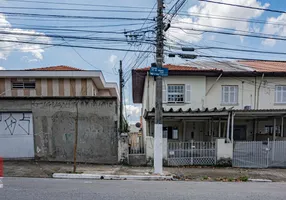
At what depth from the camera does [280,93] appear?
54.5 ft

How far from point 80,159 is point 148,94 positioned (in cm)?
656

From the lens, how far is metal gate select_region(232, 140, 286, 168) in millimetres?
12031

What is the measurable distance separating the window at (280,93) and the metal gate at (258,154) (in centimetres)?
553

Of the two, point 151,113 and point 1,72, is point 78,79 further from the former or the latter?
point 151,113

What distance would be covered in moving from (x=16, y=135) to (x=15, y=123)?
23.4 inches

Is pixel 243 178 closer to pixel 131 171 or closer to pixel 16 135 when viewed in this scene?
pixel 131 171

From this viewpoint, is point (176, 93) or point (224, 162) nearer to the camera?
point (224, 162)

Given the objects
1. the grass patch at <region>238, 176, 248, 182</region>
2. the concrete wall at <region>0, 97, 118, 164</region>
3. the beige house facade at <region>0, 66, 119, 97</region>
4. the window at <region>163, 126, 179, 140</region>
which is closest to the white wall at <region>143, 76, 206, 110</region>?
the window at <region>163, 126, 179, 140</region>

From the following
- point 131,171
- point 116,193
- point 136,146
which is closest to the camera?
point 116,193

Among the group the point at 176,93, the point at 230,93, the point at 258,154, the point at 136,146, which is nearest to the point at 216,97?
the point at 230,93

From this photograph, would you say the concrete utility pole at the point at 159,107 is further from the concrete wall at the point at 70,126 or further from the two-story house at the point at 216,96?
the two-story house at the point at 216,96

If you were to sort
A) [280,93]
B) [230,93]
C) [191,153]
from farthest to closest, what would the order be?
[280,93] < [230,93] < [191,153]

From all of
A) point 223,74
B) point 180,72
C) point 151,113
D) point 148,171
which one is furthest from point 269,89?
point 148,171

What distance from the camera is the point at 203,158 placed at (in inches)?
476
